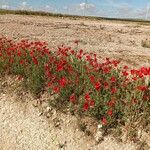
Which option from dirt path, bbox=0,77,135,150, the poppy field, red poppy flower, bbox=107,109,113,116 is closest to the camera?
red poppy flower, bbox=107,109,113,116

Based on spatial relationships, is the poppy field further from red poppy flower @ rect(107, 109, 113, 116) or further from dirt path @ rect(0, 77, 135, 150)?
dirt path @ rect(0, 77, 135, 150)

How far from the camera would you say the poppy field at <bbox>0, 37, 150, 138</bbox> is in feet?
Result: 25.7

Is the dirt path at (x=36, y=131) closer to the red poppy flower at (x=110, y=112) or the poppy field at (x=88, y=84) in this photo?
the poppy field at (x=88, y=84)

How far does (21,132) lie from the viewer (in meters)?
8.76

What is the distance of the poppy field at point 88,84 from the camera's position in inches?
308

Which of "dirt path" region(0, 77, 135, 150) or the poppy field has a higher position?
the poppy field

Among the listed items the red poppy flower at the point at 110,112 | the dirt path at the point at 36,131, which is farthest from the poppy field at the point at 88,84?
the dirt path at the point at 36,131

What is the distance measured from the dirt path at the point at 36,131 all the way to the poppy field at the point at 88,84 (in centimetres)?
37

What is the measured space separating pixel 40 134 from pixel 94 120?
132cm

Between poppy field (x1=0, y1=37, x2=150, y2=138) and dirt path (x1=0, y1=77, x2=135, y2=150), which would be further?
dirt path (x1=0, y1=77, x2=135, y2=150)

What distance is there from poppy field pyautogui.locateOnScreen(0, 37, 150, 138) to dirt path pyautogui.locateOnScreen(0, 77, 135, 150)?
1.20 ft

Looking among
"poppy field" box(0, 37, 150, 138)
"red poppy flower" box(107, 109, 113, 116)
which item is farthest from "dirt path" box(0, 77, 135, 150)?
"red poppy flower" box(107, 109, 113, 116)

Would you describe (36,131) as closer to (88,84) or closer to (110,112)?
(88,84)

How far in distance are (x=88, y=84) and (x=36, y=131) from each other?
1643 millimetres
